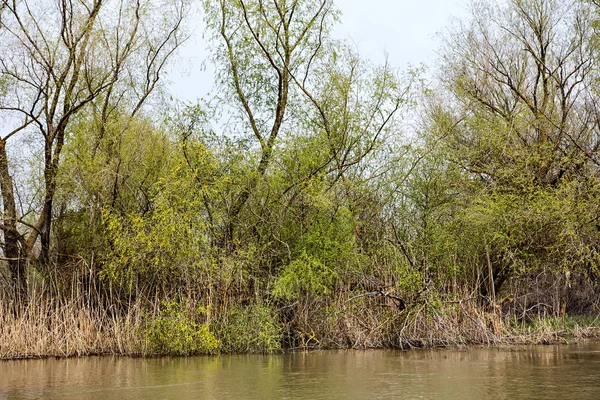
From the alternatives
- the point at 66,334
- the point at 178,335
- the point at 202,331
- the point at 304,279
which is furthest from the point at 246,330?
the point at 66,334

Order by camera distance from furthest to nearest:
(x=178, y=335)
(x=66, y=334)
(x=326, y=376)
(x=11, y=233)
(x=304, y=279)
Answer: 1. (x=11, y=233)
2. (x=304, y=279)
3. (x=66, y=334)
4. (x=178, y=335)
5. (x=326, y=376)

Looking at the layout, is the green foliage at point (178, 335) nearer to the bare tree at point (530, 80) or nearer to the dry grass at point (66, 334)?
the dry grass at point (66, 334)

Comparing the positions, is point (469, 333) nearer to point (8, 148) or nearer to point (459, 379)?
point (459, 379)

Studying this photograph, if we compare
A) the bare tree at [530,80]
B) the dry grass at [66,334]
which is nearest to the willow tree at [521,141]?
the bare tree at [530,80]

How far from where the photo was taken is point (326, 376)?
978 centimetres

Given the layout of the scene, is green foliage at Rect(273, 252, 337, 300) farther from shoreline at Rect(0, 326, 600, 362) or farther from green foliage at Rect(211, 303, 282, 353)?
shoreline at Rect(0, 326, 600, 362)

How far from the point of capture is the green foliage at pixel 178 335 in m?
13.2

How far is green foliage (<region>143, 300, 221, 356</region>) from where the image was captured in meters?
13.2

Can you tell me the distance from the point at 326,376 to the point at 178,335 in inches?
171

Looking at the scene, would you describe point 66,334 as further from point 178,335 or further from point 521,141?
point 521,141

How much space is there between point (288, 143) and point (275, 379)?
24.0 feet

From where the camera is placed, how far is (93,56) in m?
17.0

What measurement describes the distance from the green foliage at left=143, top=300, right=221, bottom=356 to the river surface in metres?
0.42

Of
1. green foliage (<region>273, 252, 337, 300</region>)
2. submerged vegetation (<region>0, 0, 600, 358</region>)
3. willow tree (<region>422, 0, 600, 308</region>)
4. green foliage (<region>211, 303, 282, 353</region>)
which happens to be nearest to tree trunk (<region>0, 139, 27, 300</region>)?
submerged vegetation (<region>0, 0, 600, 358</region>)
